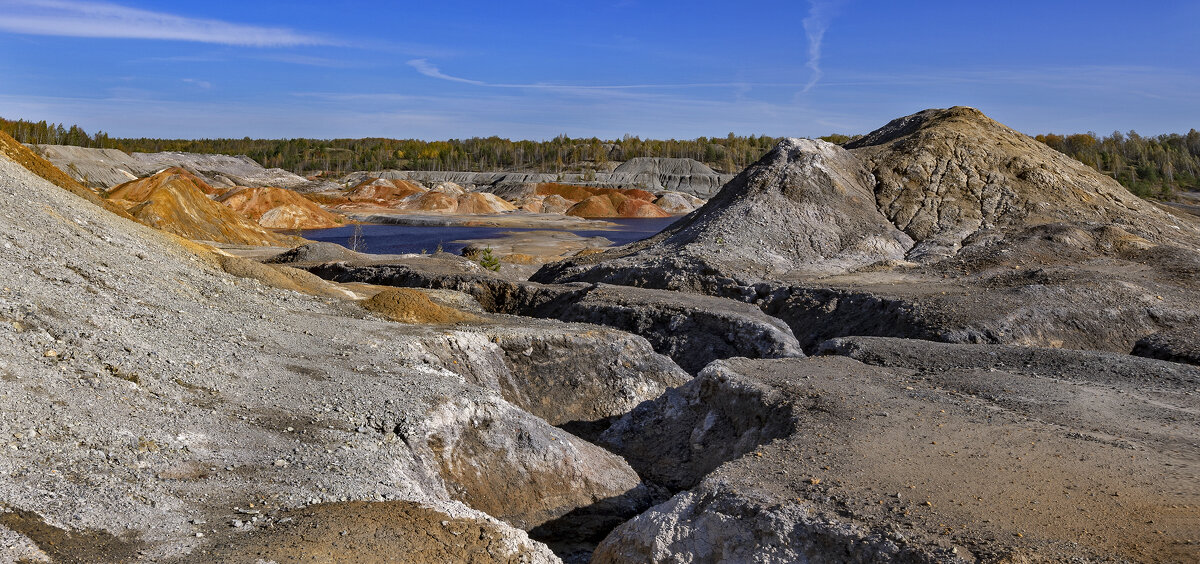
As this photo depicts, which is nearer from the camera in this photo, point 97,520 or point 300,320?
point 97,520

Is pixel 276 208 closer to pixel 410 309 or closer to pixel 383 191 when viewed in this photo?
pixel 383 191

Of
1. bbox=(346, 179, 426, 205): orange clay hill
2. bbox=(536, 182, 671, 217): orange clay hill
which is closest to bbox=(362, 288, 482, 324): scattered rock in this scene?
bbox=(536, 182, 671, 217): orange clay hill

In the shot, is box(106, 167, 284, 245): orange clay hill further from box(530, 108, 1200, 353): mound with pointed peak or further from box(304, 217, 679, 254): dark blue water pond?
box(530, 108, 1200, 353): mound with pointed peak

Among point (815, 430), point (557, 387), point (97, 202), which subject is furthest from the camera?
point (97, 202)

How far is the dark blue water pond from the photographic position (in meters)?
58.4

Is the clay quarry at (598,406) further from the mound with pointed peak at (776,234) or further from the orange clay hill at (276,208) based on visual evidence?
the orange clay hill at (276,208)

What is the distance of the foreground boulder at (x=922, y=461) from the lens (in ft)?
24.1

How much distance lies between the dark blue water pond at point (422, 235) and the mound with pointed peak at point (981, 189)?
2965 centimetres

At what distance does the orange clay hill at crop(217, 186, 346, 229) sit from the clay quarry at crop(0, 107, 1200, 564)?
49171 millimetres

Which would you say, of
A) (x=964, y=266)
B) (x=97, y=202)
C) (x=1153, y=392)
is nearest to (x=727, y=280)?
(x=964, y=266)

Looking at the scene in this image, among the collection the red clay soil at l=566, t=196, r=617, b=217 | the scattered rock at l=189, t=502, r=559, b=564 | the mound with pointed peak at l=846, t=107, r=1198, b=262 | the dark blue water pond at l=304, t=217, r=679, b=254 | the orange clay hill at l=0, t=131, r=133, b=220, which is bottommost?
the dark blue water pond at l=304, t=217, r=679, b=254

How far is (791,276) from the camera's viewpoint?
23812 mm

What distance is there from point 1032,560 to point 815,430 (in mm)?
3749

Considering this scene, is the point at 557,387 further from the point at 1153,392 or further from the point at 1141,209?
the point at 1141,209
